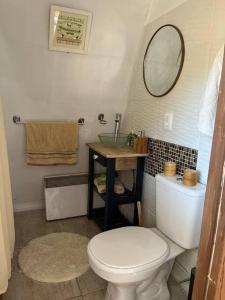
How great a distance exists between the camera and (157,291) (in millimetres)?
1593

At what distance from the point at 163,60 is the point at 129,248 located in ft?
4.50

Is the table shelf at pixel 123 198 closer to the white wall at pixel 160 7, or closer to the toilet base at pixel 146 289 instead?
the toilet base at pixel 146 289

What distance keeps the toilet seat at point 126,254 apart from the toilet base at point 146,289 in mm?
108

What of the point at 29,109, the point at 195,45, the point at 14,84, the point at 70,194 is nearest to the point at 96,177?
the point at 70,194

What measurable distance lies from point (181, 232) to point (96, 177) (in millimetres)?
1221

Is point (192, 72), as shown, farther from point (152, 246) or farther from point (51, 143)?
point (51, 143)

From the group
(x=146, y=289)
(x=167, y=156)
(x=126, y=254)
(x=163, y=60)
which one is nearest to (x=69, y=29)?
(x=163, y=60)

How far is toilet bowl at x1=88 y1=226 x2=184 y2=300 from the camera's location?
129 cm

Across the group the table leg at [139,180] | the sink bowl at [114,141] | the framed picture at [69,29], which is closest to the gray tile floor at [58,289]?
the table leg at [139,180]

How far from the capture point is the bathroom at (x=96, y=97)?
161 centimetres

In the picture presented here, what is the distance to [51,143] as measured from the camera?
2473mm

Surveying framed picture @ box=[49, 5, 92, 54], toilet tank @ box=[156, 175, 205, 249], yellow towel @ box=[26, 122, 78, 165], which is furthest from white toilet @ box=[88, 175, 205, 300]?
framed picture @ box=[49, 5, 92, 54]

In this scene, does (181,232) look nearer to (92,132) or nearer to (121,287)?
(121,287)

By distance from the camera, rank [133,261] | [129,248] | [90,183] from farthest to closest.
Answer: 1. [90,183]
2. [129,248]
3. [133,261]
